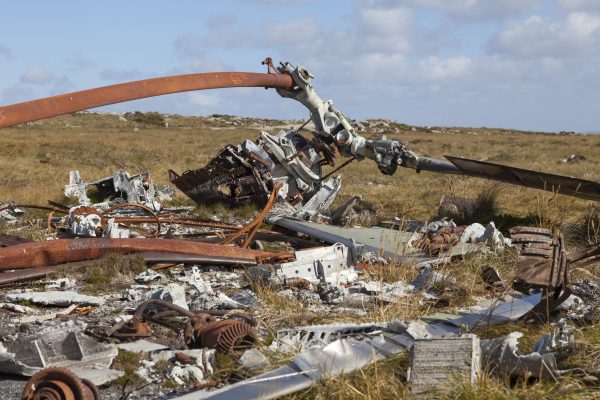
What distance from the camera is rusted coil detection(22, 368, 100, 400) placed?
3.50 meters

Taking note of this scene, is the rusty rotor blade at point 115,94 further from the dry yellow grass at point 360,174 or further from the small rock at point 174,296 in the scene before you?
the dry yellow grass at point 360,174

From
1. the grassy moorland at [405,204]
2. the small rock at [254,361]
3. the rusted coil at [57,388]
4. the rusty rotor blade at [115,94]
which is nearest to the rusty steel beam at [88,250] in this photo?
the rusty rotor blade at [115,94]

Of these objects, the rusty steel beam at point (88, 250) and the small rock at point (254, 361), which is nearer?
the small rock at point (254, 361)

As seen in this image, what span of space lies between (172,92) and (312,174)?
13.8ft

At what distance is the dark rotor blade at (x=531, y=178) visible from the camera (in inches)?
311

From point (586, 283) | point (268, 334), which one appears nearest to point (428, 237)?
point (586, 283)

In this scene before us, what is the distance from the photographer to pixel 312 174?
10.8 meters

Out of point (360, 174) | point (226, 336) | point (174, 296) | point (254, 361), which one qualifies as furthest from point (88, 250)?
point (360, 174)

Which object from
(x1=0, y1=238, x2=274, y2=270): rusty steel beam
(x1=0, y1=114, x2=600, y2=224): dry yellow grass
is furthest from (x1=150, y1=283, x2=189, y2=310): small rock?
(x1=0, y1=114, x2=600, y2=224): dry yellow grass

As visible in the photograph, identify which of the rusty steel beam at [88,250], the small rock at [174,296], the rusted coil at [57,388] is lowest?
the rusted coil at [57,388]

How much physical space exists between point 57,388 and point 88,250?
13.1 feet

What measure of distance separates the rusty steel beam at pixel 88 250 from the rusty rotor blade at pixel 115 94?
168cm

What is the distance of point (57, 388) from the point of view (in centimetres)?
352

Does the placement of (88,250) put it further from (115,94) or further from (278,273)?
(278,273)
